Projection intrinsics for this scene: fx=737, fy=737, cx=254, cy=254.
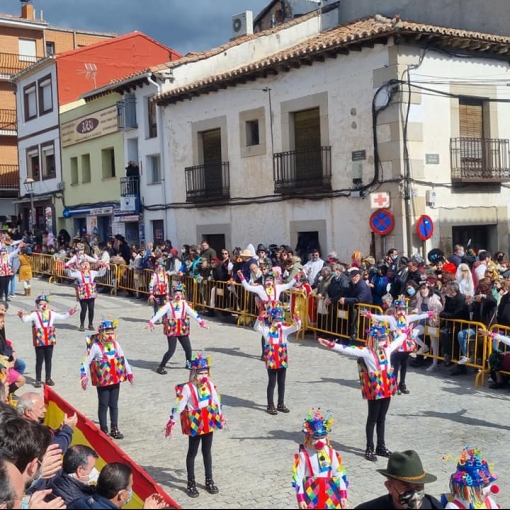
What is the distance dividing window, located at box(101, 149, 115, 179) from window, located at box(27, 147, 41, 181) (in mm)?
6700

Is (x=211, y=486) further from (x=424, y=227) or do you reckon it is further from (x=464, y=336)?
(x=424, y=227)

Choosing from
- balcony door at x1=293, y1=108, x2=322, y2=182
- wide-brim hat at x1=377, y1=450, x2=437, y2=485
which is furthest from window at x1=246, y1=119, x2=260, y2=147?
wide-brim hat at x1=377, y1=450, x2=437, y2=485

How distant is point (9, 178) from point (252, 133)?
73.3ft

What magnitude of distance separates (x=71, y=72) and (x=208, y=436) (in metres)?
25.8

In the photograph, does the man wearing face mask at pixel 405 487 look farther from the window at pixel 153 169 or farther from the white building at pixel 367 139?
the window at pixel 153 169

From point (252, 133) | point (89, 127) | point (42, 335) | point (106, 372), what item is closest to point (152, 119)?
point (89, 127)

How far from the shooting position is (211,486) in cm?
740

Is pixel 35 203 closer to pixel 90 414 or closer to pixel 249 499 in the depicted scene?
pixel 90 414

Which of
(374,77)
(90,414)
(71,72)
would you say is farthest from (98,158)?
(90,414)

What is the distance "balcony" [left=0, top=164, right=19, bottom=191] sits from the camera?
129 ft

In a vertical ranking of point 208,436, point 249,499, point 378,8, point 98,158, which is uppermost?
point 378,8

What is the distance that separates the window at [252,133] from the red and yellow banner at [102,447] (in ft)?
46.1

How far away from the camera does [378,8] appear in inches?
855

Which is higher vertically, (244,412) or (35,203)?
(35,203)
